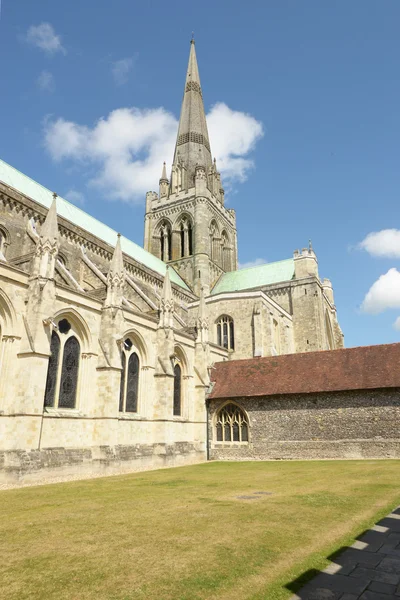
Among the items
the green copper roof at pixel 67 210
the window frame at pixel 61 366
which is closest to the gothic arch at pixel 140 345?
the window frame at pixel 61 366

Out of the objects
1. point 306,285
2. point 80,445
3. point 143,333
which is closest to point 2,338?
point 80,445

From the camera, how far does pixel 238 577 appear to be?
5059mm

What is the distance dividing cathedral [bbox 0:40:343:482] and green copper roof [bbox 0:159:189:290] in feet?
0.40

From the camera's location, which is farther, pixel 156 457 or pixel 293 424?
pixel 293 424

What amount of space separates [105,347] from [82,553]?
13642mm

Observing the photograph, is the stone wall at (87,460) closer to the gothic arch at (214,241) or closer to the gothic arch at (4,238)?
the gothic arch at (4,238)

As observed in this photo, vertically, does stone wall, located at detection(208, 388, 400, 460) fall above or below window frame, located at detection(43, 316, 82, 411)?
below

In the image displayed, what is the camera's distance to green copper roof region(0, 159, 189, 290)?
25337mm

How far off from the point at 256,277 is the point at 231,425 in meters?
22.4

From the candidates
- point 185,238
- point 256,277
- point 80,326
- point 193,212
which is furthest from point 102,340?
point 193,212

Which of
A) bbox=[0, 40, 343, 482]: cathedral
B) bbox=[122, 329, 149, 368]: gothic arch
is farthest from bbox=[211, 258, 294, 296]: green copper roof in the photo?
bbox=[122, 329, 149, 368]: gothic arch

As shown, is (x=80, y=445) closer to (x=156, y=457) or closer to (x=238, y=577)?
(x=156, y=457)

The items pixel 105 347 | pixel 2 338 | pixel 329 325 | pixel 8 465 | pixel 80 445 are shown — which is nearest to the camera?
pixel 8 465

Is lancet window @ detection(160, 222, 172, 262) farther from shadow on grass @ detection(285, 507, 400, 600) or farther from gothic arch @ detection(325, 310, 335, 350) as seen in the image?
shadow on grass @ detection(285, 507, 400, 600)
